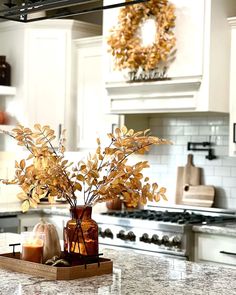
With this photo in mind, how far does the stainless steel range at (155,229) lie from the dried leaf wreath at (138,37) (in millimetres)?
1135

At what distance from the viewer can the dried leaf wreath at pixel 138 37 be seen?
16.0ft

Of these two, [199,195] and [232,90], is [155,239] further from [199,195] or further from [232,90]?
[232,90]

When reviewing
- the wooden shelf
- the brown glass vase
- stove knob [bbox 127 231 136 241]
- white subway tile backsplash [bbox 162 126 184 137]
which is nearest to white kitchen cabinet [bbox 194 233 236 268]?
stove knob [bbox 127 231 136 241]

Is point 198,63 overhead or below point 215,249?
overhead

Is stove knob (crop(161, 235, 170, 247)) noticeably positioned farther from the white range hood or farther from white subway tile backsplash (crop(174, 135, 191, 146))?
white subway tile backsplash (crop(174, 135, 191, 146))

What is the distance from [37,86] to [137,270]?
3.41 metres

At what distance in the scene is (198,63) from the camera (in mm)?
4750

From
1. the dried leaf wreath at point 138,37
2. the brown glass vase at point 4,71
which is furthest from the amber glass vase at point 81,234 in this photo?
the brown glass vase at point 4,71

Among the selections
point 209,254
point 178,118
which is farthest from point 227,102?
point 209,254

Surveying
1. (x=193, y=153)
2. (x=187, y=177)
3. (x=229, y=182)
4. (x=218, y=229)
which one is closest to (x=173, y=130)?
(x=193, y=153)

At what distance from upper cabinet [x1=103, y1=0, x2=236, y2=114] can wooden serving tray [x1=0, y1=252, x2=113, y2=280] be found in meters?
2.33

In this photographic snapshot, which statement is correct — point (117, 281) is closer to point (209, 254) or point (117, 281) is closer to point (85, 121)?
point (209, 254)

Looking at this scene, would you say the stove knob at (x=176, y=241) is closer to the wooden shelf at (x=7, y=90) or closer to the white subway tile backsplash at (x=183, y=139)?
the white subway tile backsplash at (x=183, y=139)

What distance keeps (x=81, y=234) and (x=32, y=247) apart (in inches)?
8.0
